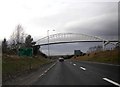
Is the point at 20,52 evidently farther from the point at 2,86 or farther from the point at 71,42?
the point at 71,42

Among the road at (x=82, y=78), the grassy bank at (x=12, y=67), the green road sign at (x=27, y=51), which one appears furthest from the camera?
the green road sign at (x=27, y=51)

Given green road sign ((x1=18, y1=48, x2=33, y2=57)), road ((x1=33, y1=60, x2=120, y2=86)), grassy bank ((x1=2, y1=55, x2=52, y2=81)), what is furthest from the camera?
green road sign ((x1=18, y1=48, x2=33, y2=57))

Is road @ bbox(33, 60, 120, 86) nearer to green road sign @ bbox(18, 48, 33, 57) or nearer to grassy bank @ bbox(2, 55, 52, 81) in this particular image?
grassy bank @ bbox(2, 55, 52, 81)

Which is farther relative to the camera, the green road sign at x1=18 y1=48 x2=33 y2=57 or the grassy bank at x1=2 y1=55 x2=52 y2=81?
the green road sign at x1=18 y1=48 x2=33 y2=57

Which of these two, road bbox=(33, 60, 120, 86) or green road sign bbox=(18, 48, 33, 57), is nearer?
road bbox=(33, 60, 120, 86)

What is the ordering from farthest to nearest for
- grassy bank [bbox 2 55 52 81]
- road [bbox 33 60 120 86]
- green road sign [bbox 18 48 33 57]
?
1. green road sign [bbox 18 48 33 57]
2. grassy bank [bbox 2 55 52 81]
3. road [bbox 33 60 120 86]

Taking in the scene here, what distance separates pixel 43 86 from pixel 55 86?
62 centimetres

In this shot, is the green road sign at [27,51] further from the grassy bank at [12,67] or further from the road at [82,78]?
the road at [82,78]

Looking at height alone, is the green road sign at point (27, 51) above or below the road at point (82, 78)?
above

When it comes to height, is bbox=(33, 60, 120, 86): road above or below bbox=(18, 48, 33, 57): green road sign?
below

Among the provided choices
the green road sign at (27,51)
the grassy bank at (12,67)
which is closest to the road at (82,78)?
the grassy bank at (12,67)

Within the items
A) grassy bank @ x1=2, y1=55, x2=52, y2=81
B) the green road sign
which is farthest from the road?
the green road sign

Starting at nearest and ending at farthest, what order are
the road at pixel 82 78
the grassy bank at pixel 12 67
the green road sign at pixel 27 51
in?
the road at pixel 82 78
the grassy bank at pixel 12 67
the green road sign at pixel 27 51

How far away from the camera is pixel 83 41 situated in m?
126
